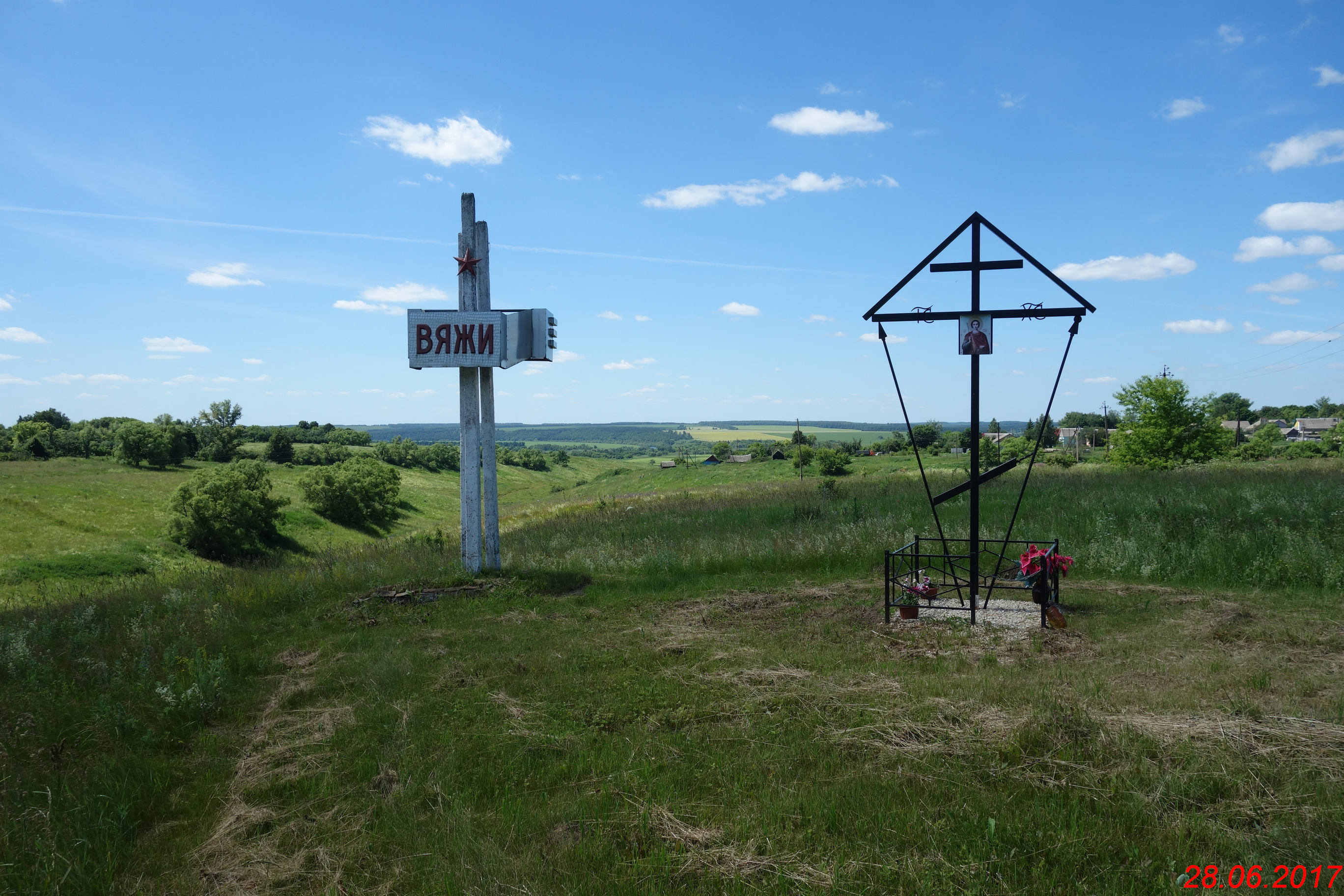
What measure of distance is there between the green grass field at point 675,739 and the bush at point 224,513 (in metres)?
47.7

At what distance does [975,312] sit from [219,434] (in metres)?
103

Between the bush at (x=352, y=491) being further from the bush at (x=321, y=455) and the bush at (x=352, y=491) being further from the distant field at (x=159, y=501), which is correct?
the bush at (x=321, y=455)

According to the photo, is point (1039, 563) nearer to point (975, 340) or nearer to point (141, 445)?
point (975, 340)

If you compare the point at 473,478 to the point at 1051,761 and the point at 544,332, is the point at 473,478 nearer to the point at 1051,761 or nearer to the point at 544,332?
the point at 544,332

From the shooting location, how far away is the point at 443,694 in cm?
671

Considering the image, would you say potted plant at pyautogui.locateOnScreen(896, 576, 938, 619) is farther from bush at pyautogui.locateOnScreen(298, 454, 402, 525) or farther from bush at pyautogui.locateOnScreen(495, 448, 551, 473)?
bush at pyautogui.locateOnScreen(495, 448, 551, 473)

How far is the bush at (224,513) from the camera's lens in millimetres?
51719

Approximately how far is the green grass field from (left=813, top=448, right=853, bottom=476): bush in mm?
46883

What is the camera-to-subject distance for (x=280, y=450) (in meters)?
90.2

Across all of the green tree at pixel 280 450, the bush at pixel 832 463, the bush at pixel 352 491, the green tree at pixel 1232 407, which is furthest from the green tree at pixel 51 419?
the green tree at pixel 1232 407

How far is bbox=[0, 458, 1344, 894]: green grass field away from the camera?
12.4ft

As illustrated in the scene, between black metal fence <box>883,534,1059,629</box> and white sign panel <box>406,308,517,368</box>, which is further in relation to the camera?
white sign panel <box>406,308,517,368</box>

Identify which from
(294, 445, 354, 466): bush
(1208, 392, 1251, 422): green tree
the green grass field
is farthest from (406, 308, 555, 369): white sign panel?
(1208, 392, 1251, 422): green tree

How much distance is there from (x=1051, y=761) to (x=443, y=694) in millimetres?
5431
